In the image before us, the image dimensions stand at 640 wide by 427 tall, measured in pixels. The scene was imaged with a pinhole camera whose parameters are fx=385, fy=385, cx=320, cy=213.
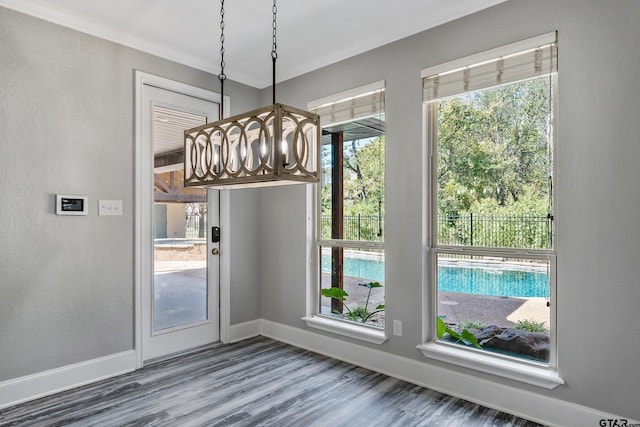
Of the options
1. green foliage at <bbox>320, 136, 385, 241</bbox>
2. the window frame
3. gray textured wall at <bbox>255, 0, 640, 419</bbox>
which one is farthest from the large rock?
green foliage at <bbox>320, 136, 385, 241</bbox>

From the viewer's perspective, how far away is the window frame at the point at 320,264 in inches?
124

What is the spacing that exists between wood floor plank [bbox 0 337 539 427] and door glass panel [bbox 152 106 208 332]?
46cm

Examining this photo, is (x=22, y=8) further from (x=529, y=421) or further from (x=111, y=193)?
(x=529, y=421)

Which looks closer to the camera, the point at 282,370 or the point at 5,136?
the point at 5,136

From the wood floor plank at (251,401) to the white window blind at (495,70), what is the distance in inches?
82.7

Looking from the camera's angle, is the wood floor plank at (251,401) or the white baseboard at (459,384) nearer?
the white baseboard at (459,384)

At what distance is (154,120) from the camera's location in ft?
Answer: 10.8

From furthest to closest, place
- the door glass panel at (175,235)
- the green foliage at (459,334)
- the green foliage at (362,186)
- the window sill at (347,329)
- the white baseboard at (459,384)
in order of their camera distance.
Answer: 1. the door glass panel at (175,235)
2. the green foliage at (362,186)
3. the window sill at (347,329)
4. the green foliage at (459,334)
5. the white baseboard at (459,384)

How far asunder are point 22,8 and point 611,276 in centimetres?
396

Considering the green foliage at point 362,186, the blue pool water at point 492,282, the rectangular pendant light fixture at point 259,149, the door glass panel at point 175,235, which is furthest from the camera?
the door glass panel at point 175,235

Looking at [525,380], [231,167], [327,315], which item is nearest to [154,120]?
[231,167]

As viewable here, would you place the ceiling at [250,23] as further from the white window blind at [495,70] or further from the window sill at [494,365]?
the window sill at [494,365]

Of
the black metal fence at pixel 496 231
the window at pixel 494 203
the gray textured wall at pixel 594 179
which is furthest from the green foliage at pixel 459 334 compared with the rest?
the black metal fence at pixel 496 231

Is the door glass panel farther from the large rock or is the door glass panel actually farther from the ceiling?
the large rock
